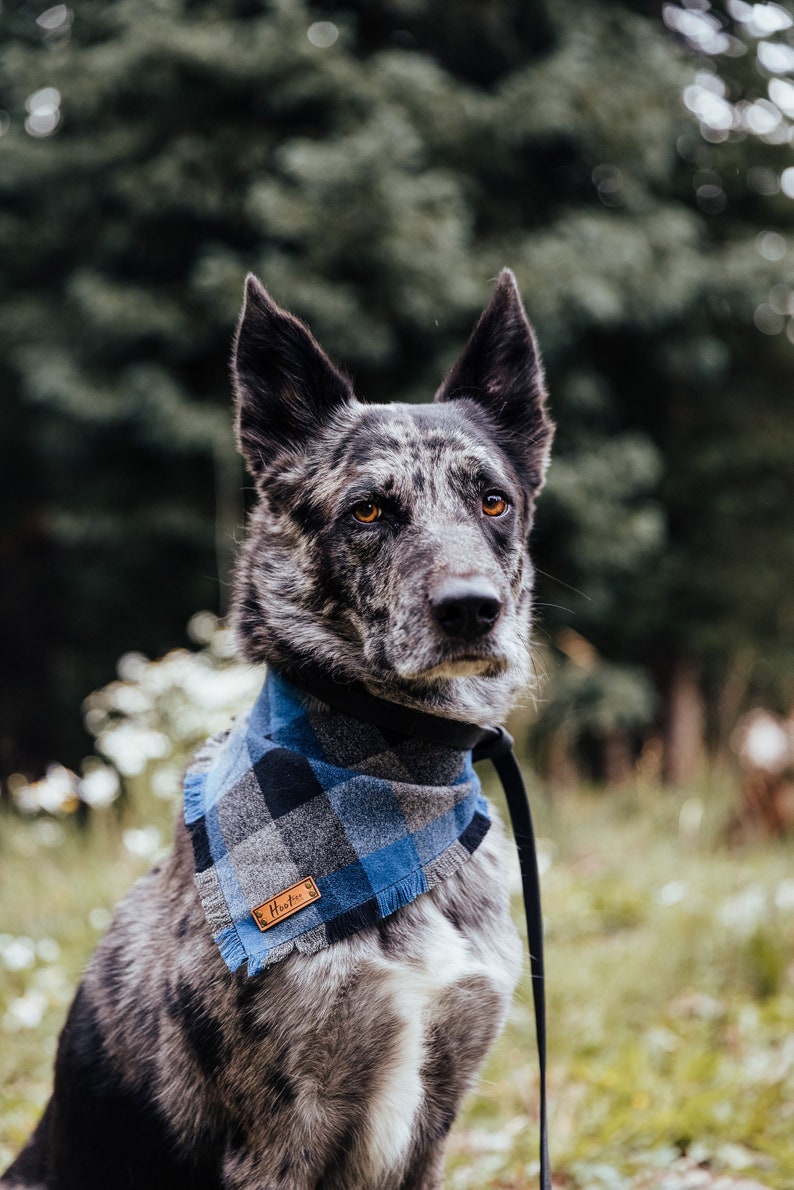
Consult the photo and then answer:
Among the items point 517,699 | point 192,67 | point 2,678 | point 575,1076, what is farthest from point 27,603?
point 517,699

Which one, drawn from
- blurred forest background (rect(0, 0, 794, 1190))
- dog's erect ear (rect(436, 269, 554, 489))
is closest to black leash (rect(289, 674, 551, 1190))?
dog's erect ear (rect(436, 269, 554, 489))

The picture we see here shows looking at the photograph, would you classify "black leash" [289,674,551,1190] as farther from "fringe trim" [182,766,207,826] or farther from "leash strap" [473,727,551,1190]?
"fringe trim" [182,766,207,826]

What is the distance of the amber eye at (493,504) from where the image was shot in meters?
2.36

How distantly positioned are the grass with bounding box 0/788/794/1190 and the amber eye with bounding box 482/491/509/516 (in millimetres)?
1182

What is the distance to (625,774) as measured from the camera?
734 cm

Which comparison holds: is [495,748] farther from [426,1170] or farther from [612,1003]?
[612,1003]

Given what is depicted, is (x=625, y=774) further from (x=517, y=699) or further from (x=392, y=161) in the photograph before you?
(x=517, y=699)

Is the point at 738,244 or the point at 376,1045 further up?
the point at 376,1045

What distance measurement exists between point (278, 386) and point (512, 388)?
0.60 m

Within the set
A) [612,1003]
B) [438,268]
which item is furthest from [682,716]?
[612,1003]

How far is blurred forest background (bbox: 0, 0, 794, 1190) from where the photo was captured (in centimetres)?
600

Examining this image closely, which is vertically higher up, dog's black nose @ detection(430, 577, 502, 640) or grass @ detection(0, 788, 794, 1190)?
dog's black nose @ detection(430, 577, 502, 640)

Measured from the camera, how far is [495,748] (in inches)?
92.7

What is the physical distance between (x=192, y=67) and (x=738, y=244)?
3955 millimetres
